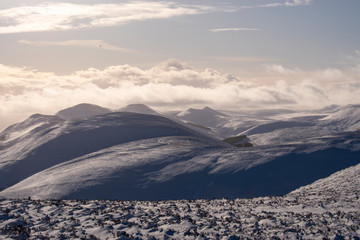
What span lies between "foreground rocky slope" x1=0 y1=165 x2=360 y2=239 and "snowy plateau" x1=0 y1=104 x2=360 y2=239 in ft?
0.13

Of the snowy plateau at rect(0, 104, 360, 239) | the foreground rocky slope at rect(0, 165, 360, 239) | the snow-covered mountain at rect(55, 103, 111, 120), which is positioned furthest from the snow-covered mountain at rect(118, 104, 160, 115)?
the foreground rocky slope at rect(0, 165, 360, 239)

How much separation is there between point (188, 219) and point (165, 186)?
17.5 meters

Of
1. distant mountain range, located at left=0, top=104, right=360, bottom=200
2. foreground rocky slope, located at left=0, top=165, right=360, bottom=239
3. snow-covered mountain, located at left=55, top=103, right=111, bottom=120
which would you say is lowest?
distant mountain range, located at left=0, top=104, right=360, bottom=200

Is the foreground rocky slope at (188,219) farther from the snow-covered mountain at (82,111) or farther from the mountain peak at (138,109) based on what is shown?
the mountain peak at (138,109)

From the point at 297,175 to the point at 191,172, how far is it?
9048 millimetres

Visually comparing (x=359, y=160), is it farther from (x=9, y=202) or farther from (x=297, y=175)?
(x=9, y=202)

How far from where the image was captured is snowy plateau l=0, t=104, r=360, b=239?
1477cm

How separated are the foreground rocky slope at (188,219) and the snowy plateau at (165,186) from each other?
0.13ft

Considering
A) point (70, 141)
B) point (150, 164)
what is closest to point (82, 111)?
point (70, 141)

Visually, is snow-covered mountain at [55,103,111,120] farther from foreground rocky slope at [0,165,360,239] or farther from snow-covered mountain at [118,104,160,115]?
foreground rocky slope at [0,165,360,239]

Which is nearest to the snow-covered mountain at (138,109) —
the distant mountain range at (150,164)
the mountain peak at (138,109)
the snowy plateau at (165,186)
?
the mountain peak at (138,109)

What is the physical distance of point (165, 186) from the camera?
33.4 m

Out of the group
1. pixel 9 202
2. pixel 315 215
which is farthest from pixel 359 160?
pixel 9 202

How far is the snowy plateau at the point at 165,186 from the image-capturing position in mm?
14773
